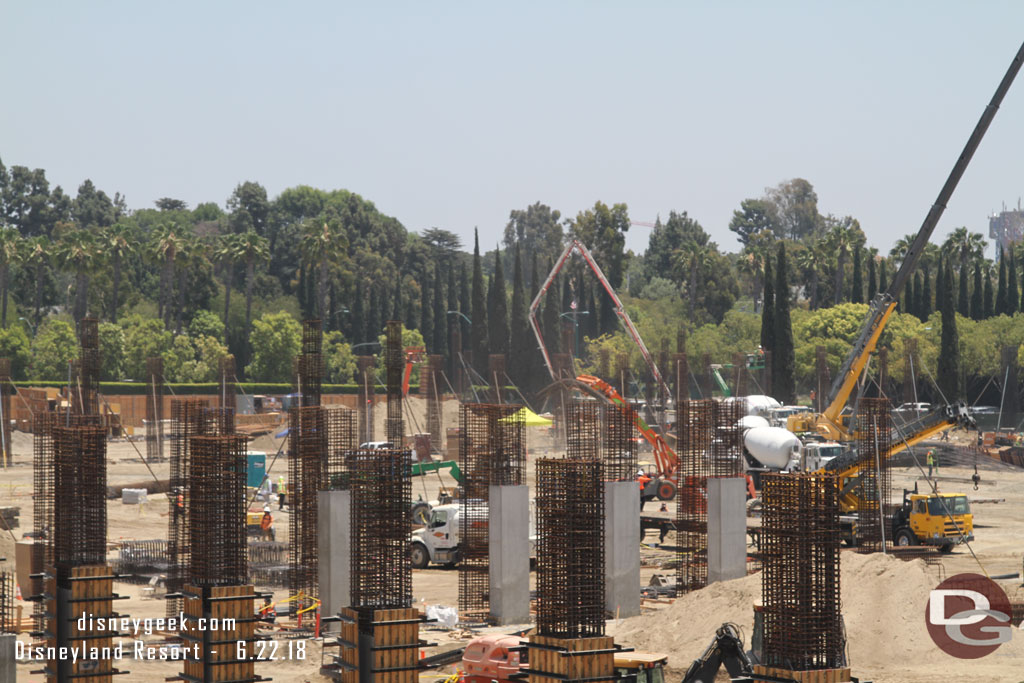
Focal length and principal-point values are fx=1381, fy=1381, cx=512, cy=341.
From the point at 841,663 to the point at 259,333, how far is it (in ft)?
298

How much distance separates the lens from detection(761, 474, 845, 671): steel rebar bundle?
14.8m

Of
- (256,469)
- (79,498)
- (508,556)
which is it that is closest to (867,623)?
(508,556)

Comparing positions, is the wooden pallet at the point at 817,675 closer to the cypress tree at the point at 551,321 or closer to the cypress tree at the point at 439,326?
the cypress tree at the point at 551,321

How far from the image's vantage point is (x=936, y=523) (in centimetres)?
3503

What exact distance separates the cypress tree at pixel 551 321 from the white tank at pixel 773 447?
66.8 metres

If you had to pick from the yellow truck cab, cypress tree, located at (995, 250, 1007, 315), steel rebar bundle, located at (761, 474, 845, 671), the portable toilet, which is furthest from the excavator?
cypress tree, located at (995, 250, 1007, 315)

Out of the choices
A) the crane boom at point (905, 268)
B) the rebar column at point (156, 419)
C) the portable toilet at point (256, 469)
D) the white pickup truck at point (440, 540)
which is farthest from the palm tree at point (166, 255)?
the white pickup truck at point (440, 540)

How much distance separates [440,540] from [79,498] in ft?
45.3

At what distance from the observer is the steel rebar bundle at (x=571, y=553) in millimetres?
17078

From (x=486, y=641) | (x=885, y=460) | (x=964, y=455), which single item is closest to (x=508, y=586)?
(x=486, y=641)

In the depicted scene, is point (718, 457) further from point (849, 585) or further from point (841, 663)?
point (841, 663)

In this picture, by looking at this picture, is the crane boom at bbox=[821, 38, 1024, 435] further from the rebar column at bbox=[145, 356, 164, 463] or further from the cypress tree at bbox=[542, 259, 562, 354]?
the cypress tree at bbox=[542, 259, 562, 354]

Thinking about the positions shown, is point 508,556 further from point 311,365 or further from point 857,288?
point 857,288

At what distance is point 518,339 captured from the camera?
11138cm
